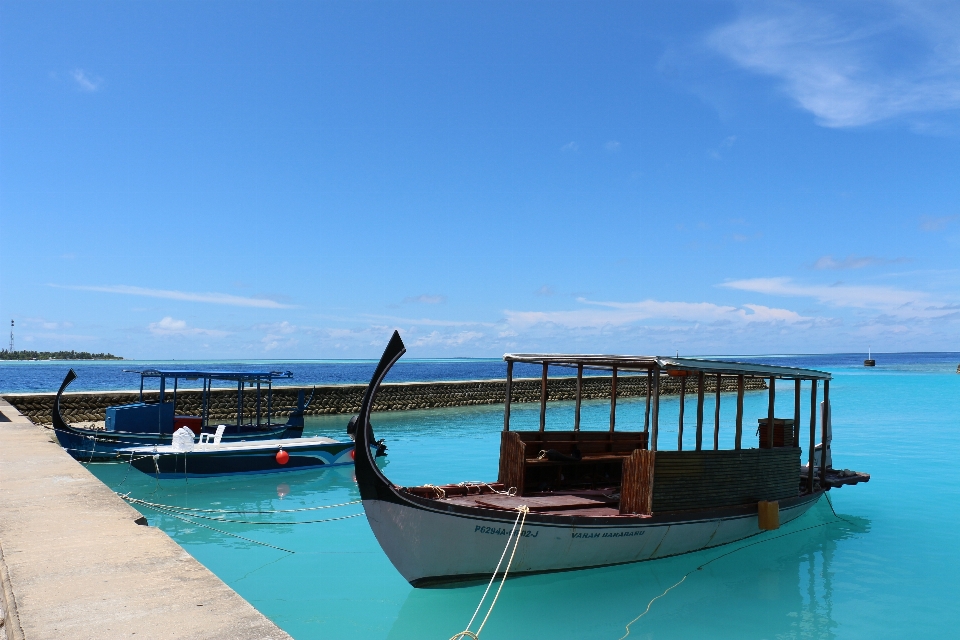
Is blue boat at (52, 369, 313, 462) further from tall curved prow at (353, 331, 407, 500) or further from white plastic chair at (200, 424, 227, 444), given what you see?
tall curved prow at (353, 331, 407, 500)

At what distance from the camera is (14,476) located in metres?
11.0

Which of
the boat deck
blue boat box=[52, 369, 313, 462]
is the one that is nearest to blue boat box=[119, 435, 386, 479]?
blue boat box=[52, 369, 313, 462]

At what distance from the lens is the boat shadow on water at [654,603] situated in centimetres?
842

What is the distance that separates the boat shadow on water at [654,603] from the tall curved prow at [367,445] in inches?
68.6

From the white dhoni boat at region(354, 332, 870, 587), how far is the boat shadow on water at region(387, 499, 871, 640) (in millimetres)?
285

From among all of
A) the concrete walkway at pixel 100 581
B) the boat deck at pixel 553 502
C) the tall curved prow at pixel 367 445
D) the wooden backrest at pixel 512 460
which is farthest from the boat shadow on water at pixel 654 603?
the concrete walkway at pixel 100 581

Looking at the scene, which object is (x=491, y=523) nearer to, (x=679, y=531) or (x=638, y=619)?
(x=638, y=619)

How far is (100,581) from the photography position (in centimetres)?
571

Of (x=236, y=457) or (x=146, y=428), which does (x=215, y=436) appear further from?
(x=146, y=428)

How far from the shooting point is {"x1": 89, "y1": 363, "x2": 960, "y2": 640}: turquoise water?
8617 millimetres

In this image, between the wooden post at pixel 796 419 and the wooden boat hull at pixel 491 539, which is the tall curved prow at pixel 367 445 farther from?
the wooden post at pixel 796 419

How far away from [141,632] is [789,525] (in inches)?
491

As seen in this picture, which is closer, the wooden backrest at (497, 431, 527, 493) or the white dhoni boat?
the white dhoni boat

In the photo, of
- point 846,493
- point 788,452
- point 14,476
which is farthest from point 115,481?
point 846,493
